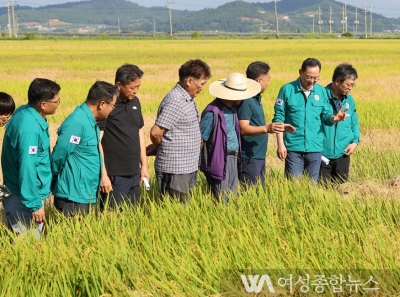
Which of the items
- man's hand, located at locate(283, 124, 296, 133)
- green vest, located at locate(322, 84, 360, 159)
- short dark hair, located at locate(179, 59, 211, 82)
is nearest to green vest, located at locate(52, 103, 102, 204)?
short dark hair, located at locate(179, 59, 211, 82)

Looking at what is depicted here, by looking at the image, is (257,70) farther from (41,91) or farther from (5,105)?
(5,105)

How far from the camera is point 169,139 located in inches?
182

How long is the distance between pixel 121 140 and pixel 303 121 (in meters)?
1.61

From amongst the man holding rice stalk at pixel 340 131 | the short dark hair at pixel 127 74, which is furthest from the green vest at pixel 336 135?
the short dark hair at pixel 127 74

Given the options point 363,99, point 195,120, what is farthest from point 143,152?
point 363,99

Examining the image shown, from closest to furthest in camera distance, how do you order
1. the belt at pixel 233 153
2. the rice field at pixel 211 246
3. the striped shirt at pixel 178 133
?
the rice field at pixel 211 246 < the striped shirt at pixel 178 133 < the belt at pixel 233 153

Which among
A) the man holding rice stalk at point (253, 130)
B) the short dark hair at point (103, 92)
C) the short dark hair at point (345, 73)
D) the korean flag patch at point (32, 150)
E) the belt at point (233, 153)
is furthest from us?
the short dark hair at point (345, 73)

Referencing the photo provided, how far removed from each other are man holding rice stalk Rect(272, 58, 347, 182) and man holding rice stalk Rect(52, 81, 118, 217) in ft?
5.77

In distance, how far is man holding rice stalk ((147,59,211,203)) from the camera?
14.8 feet

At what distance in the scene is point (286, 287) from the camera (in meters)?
3.04

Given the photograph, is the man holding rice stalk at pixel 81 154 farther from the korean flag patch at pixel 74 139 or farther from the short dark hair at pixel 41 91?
the short dark hair at pixel 41 91

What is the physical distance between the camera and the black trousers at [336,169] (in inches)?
229

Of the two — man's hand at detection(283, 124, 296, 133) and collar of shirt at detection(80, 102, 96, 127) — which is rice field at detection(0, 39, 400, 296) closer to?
man's hand at detection(283, 124, 296, 133)

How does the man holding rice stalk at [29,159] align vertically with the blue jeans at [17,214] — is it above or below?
above
